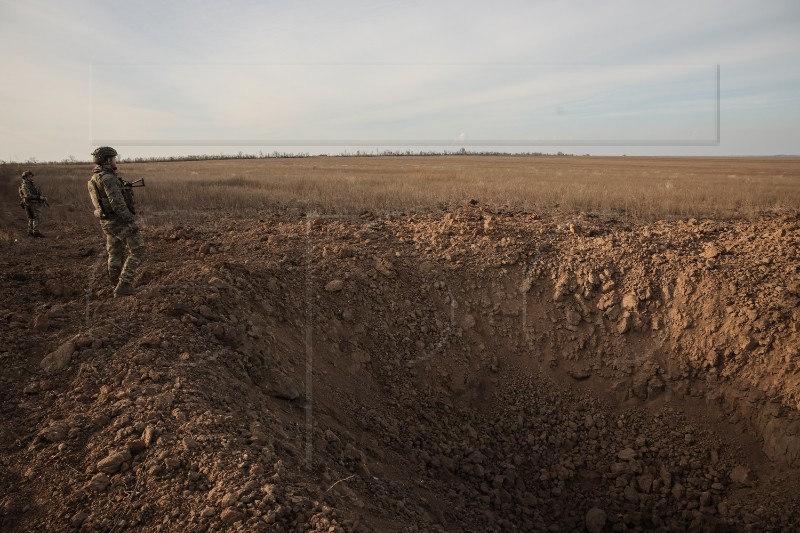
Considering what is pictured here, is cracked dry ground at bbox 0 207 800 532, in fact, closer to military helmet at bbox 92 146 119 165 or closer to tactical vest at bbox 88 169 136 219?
tactical vest at bbox 88 169 136 219

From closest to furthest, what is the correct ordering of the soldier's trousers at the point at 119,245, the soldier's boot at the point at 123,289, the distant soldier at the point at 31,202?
the soldier's boot at the point at 123,289, the soldier's trousers at the point at 119,245, the distant soldier at the point at 31,202

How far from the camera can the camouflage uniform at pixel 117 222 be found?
5453 millimetres

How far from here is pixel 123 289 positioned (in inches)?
208

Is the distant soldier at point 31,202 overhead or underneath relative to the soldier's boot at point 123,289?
overhead

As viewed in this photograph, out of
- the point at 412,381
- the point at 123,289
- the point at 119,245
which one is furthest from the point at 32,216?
the point at 412,381

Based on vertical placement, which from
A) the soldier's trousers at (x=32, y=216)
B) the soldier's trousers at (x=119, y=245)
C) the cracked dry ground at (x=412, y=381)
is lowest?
the cracked dry ground at (x=412, y=381)

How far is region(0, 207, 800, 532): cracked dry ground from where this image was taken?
125 inches

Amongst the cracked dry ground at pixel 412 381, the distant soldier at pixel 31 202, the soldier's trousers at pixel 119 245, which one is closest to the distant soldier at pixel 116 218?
the soldier's trousers at pixel 119 245

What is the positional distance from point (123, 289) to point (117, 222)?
901 mm

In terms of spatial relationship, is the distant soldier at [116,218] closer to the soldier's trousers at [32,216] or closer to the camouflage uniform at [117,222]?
the camouflage uniform at [117,222]

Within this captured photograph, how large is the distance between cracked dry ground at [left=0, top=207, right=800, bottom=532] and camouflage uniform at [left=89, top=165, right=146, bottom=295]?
299 millimetres

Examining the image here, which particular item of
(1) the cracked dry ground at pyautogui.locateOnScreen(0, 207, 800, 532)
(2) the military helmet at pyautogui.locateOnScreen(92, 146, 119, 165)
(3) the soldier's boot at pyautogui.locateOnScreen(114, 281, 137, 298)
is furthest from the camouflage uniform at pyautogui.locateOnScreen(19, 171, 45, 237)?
(3) the soldier's boot at pyautogui.locateOnScreen(114, 281, 137, 298)

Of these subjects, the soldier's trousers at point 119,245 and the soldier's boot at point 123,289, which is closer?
the soldier's boot at point 123,289

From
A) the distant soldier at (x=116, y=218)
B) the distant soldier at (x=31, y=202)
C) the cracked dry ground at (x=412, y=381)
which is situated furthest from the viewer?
the distant soldier at (x=31, y=202)
